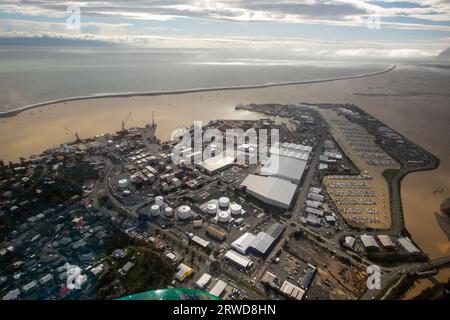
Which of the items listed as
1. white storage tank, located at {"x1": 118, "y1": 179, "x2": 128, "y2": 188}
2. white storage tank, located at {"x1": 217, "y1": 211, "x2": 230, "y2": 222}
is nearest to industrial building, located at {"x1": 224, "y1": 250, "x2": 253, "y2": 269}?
white storage tank, located at {"x1": 217, "y1": 211, "x2": 230, "y2": 222}

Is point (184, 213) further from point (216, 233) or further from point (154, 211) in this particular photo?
point (216, 233)

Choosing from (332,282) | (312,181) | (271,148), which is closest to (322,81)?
(271,148)

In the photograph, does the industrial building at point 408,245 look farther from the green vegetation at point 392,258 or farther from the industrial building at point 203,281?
the industrial building at point 203,281

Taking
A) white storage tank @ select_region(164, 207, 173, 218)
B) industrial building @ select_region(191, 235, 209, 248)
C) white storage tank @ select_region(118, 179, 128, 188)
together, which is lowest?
industrial building @ select_region(191, 235, 209, 248)

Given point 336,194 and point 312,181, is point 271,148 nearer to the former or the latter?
point 312,181

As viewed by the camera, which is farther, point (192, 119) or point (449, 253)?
point (192, 119)

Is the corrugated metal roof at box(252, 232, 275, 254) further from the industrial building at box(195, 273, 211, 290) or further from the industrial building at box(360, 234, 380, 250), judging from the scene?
the industrial building at box(360, 234, 380, 250)
